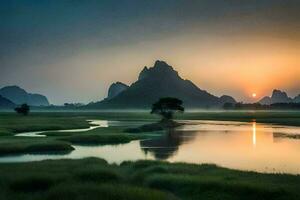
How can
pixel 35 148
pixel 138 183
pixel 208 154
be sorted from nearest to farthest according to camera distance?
pixel 138 183, pixel 208 154, pixel 35 148

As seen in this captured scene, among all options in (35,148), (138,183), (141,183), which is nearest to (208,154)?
(141,183)

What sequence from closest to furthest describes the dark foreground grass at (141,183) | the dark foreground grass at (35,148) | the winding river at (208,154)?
the dark foreground grass at (141,183), the winding river at (208,154), the dark foreground grass at (35,148)

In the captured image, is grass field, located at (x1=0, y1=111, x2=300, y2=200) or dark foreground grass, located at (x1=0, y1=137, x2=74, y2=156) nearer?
Answer: grass field, located at (x1=0, y1=111, x2=300, y2=200)

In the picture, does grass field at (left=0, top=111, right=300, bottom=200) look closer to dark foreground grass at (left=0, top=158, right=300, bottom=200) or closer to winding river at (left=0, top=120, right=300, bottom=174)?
dark foreground grass at (left=0, top=158, right=300, bottom=200)

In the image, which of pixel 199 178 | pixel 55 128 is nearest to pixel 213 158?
pixel 199 178

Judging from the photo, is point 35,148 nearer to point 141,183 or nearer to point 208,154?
point 208,154

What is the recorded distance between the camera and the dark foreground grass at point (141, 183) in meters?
26.0

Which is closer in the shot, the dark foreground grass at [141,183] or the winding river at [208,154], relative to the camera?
the dark foreground grass at [141,183]

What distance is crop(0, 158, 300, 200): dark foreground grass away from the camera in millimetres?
26047

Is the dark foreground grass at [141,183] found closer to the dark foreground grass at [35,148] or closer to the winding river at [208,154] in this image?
the winding river at [208,154]

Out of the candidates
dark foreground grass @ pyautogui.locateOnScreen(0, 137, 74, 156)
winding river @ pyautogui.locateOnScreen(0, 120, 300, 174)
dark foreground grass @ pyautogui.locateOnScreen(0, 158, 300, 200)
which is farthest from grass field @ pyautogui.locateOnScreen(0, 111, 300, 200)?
dark foreground grass @ pyautogui.locateOnScreen(0, 137, 74, 156)

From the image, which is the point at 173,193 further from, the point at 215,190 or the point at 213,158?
the point at 213,158

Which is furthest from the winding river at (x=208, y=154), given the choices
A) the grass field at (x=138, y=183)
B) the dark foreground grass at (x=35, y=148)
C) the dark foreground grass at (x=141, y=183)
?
the dark foreground grass at (x=141, y=183)

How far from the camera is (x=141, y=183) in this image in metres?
31.8
